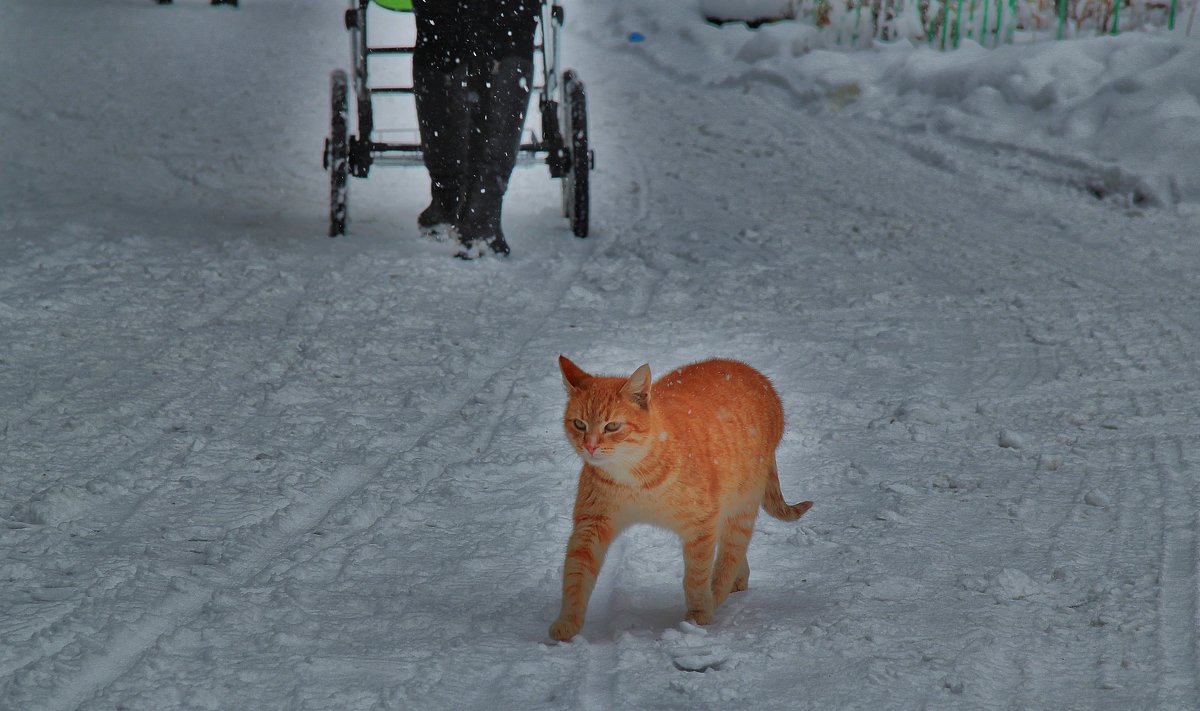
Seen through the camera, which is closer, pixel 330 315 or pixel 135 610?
pixel 135 610

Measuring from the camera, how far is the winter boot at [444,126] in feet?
20.5

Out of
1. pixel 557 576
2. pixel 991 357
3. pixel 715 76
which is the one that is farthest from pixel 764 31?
pixel 557 576

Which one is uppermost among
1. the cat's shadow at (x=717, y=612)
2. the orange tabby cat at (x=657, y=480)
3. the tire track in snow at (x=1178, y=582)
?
the orange tabby cat at (x=657, y=480)

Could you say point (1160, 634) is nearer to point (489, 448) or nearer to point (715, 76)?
point (489, 448)

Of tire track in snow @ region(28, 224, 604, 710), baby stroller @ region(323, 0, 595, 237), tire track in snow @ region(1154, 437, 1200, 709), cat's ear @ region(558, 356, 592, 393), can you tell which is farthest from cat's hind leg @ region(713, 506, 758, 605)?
baby stroller @ region(323, 0, 595, 237)

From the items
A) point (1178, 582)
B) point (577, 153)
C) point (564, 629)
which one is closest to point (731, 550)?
point (564, 629)

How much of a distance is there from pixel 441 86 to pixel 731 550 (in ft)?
12.5

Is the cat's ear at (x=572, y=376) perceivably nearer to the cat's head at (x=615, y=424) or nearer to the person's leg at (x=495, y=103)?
the cat's head at (x=615, y=424)

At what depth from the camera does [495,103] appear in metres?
6.24

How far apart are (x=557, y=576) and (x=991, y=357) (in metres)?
2.69

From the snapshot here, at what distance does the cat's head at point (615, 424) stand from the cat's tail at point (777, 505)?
612mm

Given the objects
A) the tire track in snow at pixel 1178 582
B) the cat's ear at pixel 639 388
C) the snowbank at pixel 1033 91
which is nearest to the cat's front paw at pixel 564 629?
the cat's ear at pixel 639 388

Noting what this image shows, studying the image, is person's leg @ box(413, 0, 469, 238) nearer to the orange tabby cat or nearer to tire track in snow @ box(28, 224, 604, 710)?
tire track in snow @ box(28, 224, 604, 710)

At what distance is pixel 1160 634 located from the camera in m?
2.93
